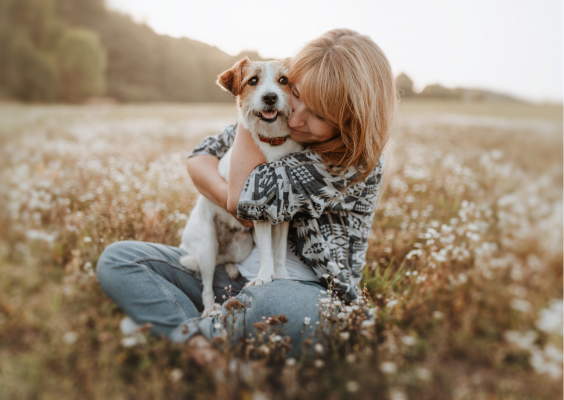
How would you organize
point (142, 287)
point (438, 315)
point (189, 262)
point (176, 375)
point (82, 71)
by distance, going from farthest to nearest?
point (82, 71), point (189, 262), point (142, 287), point (438, 315), point (176, 375)

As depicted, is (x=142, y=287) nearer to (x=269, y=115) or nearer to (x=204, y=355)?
(x=204, y=355)

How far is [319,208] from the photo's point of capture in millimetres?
2389

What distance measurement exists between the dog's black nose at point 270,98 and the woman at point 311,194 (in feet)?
0.46

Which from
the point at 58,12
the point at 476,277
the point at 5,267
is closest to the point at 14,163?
the point at 5,267

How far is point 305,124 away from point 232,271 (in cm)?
125

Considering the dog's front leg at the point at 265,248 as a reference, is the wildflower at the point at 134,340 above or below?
below

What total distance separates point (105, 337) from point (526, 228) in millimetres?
3334

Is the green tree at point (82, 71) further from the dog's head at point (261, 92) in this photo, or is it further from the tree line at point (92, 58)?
the dog's head at point (261, 92)

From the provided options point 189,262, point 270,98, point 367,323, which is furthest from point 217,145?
point 367,323

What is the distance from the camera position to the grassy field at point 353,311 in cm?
183

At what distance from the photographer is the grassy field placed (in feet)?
6.02

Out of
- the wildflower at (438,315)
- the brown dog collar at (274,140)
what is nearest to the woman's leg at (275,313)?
the wildflower at (438,315)

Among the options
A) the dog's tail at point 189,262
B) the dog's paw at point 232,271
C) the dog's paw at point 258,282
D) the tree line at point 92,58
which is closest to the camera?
the dog's paw at point 258,282

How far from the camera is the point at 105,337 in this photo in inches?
73.7
